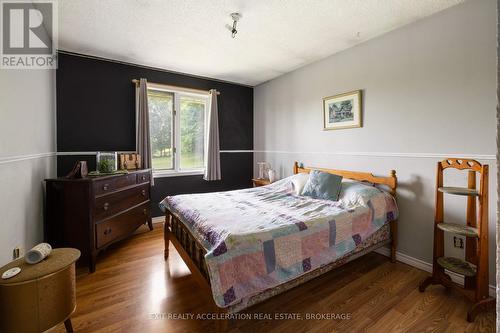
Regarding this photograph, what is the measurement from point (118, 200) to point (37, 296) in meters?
1.59

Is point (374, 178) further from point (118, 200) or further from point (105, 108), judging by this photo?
point (105, 108)

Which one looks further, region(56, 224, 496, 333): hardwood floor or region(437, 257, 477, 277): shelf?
region(437, 257, 477, 277): shelf

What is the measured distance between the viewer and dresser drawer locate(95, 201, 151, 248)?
248cm

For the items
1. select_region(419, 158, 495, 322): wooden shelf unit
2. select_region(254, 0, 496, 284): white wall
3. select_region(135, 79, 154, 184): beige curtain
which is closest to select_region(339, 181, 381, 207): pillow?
select_region(254, 0, 496, 284): white wall

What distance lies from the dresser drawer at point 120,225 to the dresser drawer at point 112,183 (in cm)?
35

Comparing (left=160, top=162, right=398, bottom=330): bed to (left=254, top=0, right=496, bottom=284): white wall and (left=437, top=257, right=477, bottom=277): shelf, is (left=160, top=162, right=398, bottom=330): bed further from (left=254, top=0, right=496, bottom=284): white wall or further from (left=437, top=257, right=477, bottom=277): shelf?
(left=437, top=257, right=477, bottom=277): shelf

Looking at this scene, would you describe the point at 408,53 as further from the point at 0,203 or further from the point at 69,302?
the point at 0,203

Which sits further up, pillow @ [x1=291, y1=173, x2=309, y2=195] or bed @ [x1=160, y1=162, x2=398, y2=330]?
pillow @ [x1=291, y1=173, x2=309, y2=195]

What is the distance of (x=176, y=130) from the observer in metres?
3.98

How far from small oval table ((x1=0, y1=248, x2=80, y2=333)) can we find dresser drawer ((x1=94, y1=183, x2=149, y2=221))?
1.06 m

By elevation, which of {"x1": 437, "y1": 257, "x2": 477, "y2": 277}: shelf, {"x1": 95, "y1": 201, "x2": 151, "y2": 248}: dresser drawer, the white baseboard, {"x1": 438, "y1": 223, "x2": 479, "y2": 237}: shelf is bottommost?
the white baseboard

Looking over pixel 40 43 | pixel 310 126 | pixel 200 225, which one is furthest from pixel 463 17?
pixel 40 43

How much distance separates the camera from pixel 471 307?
1.78 metres

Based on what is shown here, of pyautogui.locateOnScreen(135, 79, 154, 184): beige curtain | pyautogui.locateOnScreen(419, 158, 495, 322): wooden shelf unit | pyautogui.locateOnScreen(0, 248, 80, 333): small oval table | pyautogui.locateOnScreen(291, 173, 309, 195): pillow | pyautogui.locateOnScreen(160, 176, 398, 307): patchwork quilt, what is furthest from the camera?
pyautogui.locateOnScreen(135, 79, 154, 184): beige curtain
